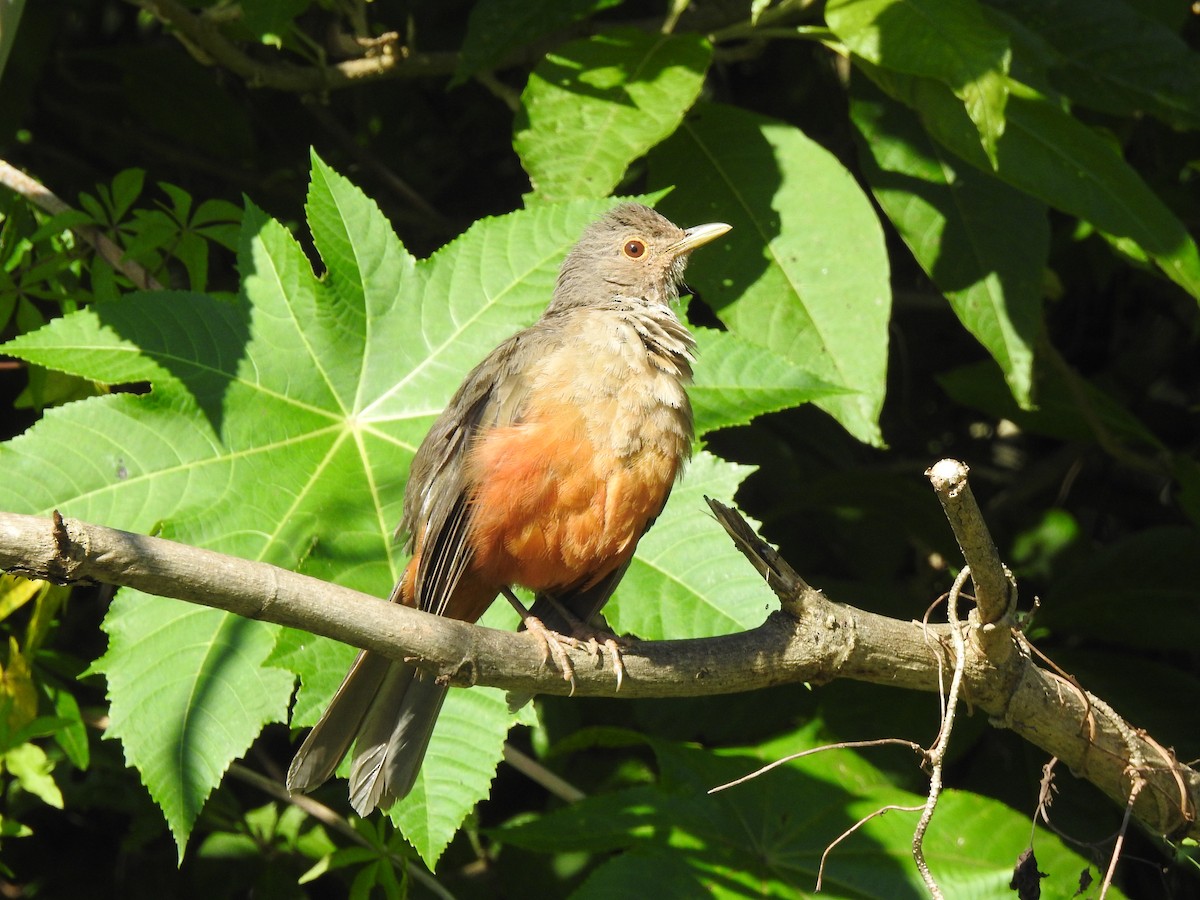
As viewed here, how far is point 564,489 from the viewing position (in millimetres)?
3291

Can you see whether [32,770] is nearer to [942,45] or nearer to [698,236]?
[698,236]

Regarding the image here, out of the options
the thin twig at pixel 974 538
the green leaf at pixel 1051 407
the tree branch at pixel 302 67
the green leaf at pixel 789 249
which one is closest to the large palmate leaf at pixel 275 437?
the green leaf at pixel 789 249

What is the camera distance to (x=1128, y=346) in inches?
240

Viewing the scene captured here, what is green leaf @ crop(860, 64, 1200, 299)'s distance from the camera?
366 cm

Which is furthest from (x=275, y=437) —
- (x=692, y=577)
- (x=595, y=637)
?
(x=692, y=577)

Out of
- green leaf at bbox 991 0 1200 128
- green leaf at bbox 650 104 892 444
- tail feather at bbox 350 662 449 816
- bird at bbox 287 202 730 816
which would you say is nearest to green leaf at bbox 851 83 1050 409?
green leaf at bbox 650 104 892 444

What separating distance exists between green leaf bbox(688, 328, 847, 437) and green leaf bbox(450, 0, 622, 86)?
1.12m

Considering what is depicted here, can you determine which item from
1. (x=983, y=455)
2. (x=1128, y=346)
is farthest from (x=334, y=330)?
(x=1128, y=346)

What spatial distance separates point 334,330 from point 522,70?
2144 millimetres

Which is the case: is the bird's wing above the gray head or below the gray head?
below

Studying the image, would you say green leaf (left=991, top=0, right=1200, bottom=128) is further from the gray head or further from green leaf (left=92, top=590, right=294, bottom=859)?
green leaf (left=92, top=590, right=294, bottom=859)

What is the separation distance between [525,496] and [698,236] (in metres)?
1.17

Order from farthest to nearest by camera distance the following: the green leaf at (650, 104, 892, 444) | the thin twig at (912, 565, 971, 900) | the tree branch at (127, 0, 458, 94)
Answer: the tree branch at (127, 0, 458, 94) < the green leaf at (650, 104, 892, 444) < the thin twig at (912, 565, 971, 900)

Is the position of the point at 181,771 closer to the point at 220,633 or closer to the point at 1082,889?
the point at 220,633
